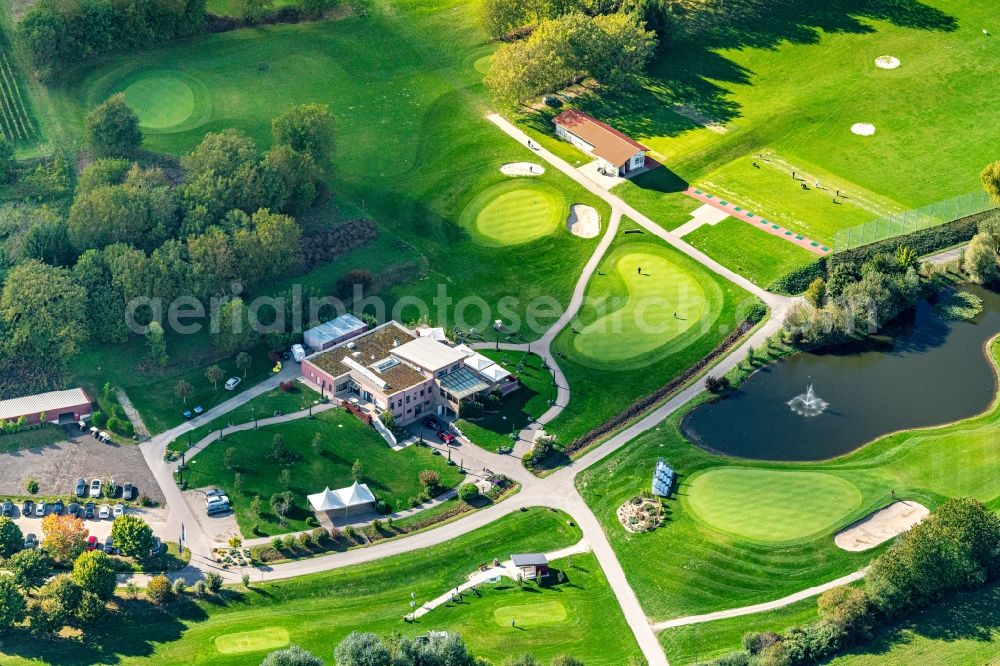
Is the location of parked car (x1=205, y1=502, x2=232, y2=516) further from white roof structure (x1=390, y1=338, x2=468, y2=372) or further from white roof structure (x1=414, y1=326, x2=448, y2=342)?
white roof structure (x1=414, y1=326, x2=448, y2=342)

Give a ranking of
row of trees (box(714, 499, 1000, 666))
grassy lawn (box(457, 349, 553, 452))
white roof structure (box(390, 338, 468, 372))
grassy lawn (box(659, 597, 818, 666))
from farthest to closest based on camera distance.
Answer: white roof structure (box(390, 338, 468, 372)), grassy lawn (box(457, 349, 553, 452)), grassy lawn (box(659, 597, 818, 666)), row of trees (box(714, 499, 1000, 666))

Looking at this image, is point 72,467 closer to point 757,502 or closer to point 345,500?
point 345,500

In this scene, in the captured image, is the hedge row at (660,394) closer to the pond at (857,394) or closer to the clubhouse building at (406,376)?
the pond at (857,394)

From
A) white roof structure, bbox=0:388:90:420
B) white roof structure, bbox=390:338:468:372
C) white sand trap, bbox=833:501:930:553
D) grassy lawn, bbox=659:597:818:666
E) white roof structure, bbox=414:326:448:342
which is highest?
white roof structure, bbox=390:338:468:372

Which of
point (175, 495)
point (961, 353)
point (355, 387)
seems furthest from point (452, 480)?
point (961, 353)

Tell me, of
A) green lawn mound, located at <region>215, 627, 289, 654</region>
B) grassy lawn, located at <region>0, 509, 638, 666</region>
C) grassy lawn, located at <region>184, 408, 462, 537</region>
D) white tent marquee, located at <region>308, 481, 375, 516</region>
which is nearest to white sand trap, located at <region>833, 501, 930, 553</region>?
grassy lawn, located at <region>0, 509, 638, 666</region>

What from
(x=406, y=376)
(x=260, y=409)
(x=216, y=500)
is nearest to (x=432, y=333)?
(x=406, y=376)

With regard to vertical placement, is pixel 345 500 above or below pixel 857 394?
below
